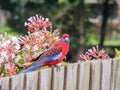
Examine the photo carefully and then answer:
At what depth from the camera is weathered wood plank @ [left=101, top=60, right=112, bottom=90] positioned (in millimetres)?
5520

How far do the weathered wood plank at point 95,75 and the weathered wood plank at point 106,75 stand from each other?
43 millimetres

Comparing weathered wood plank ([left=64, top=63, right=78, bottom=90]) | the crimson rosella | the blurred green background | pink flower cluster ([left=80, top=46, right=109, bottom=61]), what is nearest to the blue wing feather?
the crimson rosella

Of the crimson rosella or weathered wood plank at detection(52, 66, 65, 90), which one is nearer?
weathered wood plank at detection(52, 66, 65, 90)

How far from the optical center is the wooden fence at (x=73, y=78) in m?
4.84

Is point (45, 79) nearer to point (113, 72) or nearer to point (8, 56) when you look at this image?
point (8, 56)

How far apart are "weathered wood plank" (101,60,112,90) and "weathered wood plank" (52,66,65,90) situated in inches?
17.8

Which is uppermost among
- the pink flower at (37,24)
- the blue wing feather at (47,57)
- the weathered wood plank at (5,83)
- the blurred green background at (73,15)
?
the blurred green background at (73,15)

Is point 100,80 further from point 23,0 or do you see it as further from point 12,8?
point 12,8

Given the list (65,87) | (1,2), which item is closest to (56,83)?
(65,87)

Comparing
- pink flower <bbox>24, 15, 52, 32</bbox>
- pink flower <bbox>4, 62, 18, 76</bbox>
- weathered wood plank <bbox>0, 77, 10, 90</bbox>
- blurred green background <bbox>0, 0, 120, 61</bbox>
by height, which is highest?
blurred green background <bbox>0, 0, 120, 61</bbox>

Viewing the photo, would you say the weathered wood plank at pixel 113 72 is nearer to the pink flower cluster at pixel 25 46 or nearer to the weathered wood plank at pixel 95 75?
the weathered wood plank at pixel 95 75

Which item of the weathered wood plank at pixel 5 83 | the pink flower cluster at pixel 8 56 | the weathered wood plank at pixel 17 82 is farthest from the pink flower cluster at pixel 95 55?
the weathered wood plank at pixel 5 83

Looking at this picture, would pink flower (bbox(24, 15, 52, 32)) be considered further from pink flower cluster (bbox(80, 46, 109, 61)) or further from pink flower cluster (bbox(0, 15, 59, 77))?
pink flower cluster (bbox(80, 46, 109, 61))

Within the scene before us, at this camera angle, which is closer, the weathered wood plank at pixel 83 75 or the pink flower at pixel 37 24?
the weathered wood plank at pixel 83 75
